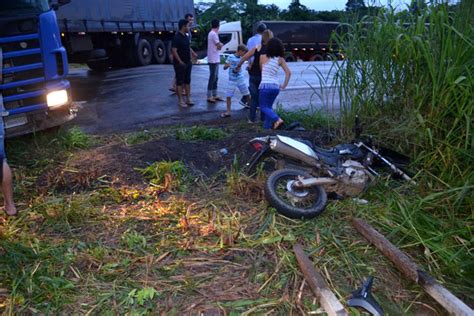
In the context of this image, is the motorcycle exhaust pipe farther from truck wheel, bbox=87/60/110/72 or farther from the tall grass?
truck wheel, bbox=87/60/110/72

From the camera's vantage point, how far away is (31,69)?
5.65 metres

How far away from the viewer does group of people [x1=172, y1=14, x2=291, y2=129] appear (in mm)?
6203

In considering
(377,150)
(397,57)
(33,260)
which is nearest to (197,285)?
(33,260)

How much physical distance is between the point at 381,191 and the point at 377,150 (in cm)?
47

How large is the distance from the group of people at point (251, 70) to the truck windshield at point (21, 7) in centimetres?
290

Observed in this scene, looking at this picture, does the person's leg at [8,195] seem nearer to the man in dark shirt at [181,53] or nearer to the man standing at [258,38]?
the man standing at [258,38]

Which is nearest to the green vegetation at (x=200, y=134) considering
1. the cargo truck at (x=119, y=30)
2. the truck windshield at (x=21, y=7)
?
the truck windshield at (x=21, y=7)

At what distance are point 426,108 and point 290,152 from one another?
4.74 feet

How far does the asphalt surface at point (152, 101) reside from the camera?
7.02 m

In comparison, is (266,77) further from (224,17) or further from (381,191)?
(224,17)

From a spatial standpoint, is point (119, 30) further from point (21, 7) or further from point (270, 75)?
point (270, 75)

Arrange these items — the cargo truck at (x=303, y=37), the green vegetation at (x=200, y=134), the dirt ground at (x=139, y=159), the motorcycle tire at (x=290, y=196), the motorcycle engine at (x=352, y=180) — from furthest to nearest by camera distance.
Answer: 1. the cargo truck at (x=303, y=37)
2. the green vegetation at (x=200, y=134)
3. the dirt ground at (x=139, y=159)
4. the motorcycle engine at (x=352, y=180)
5. the motorcycle tire at (x=290, y=196)

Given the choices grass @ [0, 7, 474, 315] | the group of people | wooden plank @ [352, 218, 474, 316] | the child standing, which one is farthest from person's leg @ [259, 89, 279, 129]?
wooden plank @ [352, 218, 474, 316]

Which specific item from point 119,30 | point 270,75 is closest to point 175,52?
point 270,75
